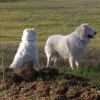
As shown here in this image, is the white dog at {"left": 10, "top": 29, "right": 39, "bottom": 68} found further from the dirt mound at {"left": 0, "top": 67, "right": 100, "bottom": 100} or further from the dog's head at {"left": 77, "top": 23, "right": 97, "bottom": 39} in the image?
the dog's head at {"left": 77, "top": 23, "right": 97, "bottom": 39}

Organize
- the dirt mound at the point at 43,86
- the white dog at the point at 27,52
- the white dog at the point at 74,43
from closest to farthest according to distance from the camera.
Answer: the dirt mound at the point at 43,86 → the white dog at the point at 27,52 → the white dog at the point at 74,43

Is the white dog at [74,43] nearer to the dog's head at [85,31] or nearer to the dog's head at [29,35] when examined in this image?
the dog's head at [85,31]

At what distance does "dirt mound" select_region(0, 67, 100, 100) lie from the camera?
9836 millimetres

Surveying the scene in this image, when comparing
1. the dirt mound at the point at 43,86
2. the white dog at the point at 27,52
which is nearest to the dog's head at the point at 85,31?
the white dog at the point at 27,52

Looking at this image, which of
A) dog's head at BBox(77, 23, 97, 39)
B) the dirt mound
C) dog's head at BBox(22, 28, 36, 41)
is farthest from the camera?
dog's head at BBox(77, 23, 97, 39)

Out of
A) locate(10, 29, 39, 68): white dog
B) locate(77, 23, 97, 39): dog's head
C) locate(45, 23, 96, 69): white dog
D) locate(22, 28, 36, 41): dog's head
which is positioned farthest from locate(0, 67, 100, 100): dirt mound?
locate(77, 23, 97, 39): dog's head

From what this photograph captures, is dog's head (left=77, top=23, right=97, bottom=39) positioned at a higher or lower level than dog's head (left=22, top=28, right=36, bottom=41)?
lower

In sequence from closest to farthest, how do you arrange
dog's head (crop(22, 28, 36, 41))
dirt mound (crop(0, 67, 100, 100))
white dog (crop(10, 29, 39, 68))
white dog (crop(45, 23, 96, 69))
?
1. dirt mound (crop(0, 67, 100, 100))
2. white dog (crop(10, 29, 39, 68))
3. dog's head (crop(22, 28, 36, 41))
4. white dog (crop(45, 23, 96, 69))

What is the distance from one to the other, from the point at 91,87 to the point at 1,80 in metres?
2.27

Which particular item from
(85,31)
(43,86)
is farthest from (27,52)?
(43,86)

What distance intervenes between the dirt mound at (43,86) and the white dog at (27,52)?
2.23 metres

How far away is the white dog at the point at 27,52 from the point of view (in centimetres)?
1453

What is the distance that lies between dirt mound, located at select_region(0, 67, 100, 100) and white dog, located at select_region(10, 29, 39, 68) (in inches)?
87.8

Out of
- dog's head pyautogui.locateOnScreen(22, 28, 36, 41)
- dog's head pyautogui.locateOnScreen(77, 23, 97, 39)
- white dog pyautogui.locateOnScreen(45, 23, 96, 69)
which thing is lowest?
white dog pyautogui.locateOnScreen(45, 23, 96, 69)
